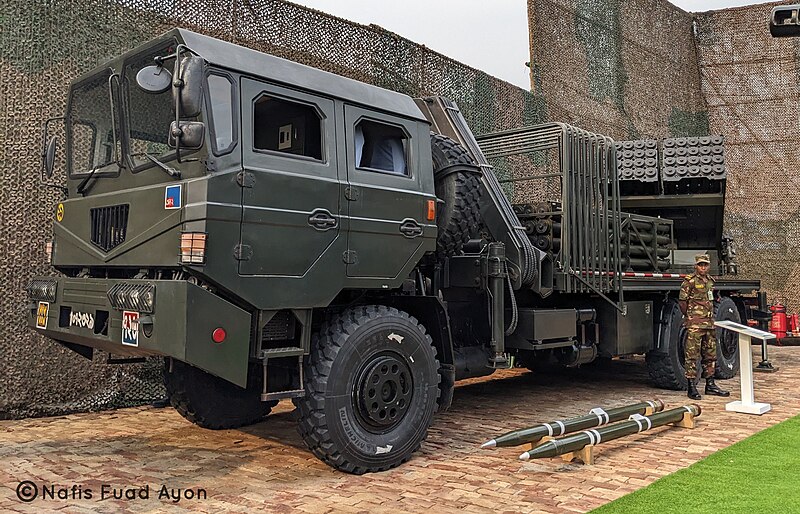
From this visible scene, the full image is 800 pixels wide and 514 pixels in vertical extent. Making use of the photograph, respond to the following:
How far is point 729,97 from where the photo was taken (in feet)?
60.4

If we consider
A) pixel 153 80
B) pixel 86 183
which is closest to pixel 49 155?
pixel 86 183

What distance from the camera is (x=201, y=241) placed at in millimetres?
4098

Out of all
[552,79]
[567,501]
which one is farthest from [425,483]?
[552,79]

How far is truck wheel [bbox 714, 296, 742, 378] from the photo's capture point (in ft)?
30.2

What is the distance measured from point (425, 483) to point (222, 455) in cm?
162

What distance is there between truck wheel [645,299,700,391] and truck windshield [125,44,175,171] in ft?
20.6

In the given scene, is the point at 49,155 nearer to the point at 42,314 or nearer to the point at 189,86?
the point at 42,314

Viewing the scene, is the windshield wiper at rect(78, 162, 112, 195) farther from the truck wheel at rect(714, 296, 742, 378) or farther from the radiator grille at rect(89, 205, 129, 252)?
the truck wheel at rect(714, 296, 742, 378)

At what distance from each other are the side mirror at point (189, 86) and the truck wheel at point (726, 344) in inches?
293

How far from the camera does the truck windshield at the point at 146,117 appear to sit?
449cm

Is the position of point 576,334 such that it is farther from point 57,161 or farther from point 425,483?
point 57,161

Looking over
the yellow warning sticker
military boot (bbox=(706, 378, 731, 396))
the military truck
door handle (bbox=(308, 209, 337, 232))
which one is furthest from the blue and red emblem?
military boot (bbox=(706, 378, 731, 396))

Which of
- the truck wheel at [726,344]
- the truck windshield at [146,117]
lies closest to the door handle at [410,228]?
the truck windshield at [146,117]

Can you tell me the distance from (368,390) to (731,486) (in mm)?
2349
